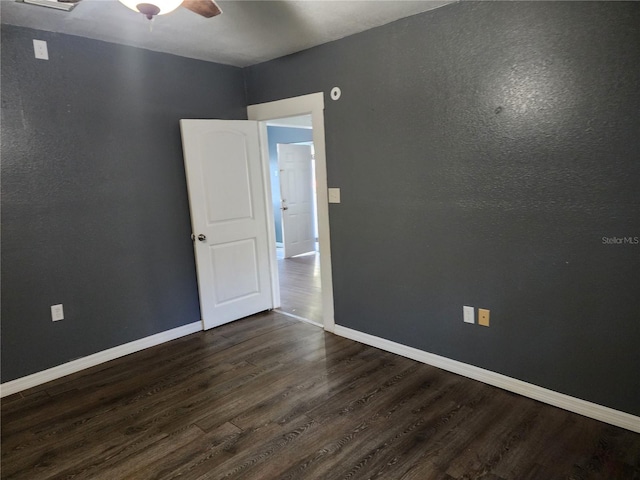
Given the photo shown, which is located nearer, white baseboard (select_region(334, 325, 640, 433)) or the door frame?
white baseboard (select_region(334, 325, 640, 433))

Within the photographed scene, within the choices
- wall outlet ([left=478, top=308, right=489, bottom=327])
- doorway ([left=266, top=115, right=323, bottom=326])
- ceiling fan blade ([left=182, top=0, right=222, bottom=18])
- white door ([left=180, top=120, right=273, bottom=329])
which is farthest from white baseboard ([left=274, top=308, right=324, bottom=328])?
ceiling fan blade ([left=182, top=0, right=222, bottom=18])

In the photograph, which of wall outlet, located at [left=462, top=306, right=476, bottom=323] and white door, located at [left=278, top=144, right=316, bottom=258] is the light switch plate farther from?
white door, located at [left=278, top=144, right=316, bottom=258]

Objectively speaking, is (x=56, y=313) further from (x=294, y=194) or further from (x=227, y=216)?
(x=294, y=194)

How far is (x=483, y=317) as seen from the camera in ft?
8.32

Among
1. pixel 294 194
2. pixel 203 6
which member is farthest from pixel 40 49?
pixel 294 194

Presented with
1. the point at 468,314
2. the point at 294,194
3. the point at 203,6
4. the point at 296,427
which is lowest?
the point at 296,427

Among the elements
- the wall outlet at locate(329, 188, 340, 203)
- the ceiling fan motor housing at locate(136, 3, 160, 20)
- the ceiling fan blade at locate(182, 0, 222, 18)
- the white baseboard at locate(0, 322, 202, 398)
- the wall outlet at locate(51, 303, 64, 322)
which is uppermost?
the ceiling fan blade at locate(182, 0, 222, 18)

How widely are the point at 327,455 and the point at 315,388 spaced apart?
0.63m

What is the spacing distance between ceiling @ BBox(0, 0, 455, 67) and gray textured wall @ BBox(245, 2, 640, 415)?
184mm

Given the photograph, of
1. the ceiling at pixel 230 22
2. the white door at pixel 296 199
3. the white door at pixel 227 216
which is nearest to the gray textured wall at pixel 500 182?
the ceiling at pixel 230 22

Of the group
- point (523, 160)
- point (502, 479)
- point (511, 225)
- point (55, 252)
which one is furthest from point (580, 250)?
point (55, 252)

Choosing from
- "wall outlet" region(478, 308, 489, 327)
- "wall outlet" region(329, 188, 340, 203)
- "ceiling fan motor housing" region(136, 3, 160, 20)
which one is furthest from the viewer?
"wall outlet" region(329, 188, 340, 203)

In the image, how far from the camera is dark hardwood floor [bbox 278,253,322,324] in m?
4.10

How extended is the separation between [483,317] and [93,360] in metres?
2.98
